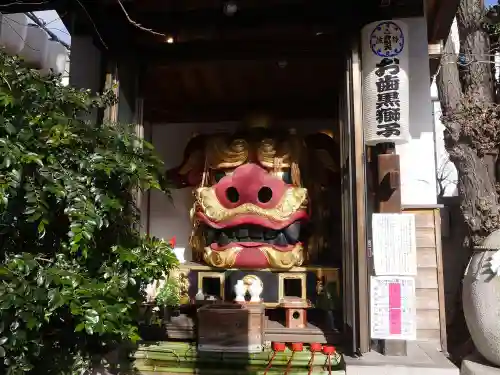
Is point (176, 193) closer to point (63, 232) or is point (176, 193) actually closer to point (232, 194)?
point (232, 194)

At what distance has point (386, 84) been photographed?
4297mm

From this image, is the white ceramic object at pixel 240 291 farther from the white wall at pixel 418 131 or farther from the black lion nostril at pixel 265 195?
the white wall at pixel 418 131

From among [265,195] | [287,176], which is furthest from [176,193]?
[287,176]

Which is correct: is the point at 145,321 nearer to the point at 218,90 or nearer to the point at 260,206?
the point at 260,206

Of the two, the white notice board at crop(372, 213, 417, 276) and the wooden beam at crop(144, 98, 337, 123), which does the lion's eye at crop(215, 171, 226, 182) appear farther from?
the white notice board at crop(372, 213, 417, 276)

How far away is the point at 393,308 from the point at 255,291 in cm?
161

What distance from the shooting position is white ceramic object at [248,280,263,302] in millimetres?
5090

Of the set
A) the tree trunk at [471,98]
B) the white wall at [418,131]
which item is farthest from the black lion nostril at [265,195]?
the tree trunk at [471,98]

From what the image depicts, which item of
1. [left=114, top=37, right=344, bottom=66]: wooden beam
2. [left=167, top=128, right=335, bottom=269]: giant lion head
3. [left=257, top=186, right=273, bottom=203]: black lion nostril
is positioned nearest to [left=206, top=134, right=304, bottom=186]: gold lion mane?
[left=167, top=128, right=335, bottom=269]: giant lion head

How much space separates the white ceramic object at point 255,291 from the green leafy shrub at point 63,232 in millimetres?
1841

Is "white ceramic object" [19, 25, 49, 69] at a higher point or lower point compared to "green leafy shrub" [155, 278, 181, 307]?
higher

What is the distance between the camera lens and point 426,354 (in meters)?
4.30

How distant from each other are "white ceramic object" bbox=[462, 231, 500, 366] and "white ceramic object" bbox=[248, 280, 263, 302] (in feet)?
7.01

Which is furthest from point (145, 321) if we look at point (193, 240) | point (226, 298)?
point (193, 240)
